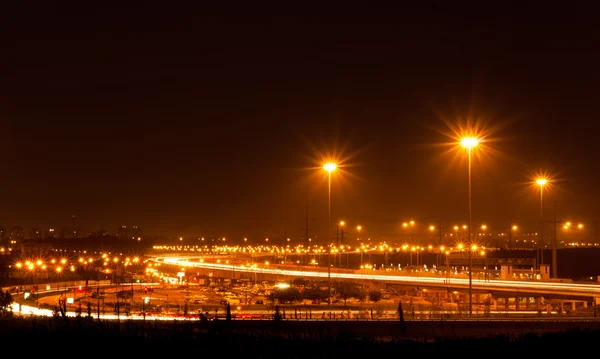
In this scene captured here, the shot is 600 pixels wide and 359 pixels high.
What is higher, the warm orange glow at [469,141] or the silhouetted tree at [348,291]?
the warm orange glow at [469,141]

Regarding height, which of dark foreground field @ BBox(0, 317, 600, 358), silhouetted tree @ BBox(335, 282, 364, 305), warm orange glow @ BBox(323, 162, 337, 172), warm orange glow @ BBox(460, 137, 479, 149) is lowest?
silhouetted tree @ BBox(335, 282, 364, 305)

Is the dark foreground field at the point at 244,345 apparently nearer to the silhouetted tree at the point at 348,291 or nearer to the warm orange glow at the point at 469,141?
the warm orange glow at the point at 469,141

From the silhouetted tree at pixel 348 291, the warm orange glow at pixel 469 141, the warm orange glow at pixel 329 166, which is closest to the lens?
the warm orange glow at pixel 469 141

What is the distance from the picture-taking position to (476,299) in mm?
50250

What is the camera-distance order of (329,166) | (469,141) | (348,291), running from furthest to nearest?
(348,291) → (329,166) → (469,141)

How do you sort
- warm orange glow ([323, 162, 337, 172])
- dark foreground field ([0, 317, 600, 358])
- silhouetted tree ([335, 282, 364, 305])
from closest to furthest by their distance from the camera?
dark foreground field ([0, 317, 600, 358]) → warm orange glow ([323, 162, 337, 172]) → silhouetted tree ([335, 282, 364, 305])

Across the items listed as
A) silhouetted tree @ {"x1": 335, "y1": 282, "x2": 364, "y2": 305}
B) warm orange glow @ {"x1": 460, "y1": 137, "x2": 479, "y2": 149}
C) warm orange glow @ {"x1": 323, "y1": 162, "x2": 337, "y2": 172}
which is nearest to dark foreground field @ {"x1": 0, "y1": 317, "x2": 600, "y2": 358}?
warm orange glow @ {"x1": 460, "y1": 137, "x2": 479, "y2": 149}

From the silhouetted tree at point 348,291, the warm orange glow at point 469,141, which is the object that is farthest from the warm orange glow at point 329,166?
the silhouetted tree at point 348,291

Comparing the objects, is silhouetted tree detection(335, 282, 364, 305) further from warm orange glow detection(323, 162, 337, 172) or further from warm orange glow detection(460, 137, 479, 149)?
warm orange glow detection(460, 137, 479, 149)

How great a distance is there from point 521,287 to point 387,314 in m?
21.1

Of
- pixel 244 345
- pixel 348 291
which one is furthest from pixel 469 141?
pixel 348 291

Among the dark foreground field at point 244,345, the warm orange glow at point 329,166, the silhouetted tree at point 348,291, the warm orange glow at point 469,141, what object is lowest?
the silhouetted tree at point 348,291

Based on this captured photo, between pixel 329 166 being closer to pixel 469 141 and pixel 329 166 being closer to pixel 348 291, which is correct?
pixel 469 141

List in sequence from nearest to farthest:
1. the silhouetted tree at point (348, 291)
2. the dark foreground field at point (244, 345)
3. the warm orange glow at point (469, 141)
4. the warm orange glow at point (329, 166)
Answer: the dark foreground field at point (244, 345), the warm orange glow at point (469, 141), the warm orange glow at point (329, 166), the silhouetted tree at point (348, 291)
